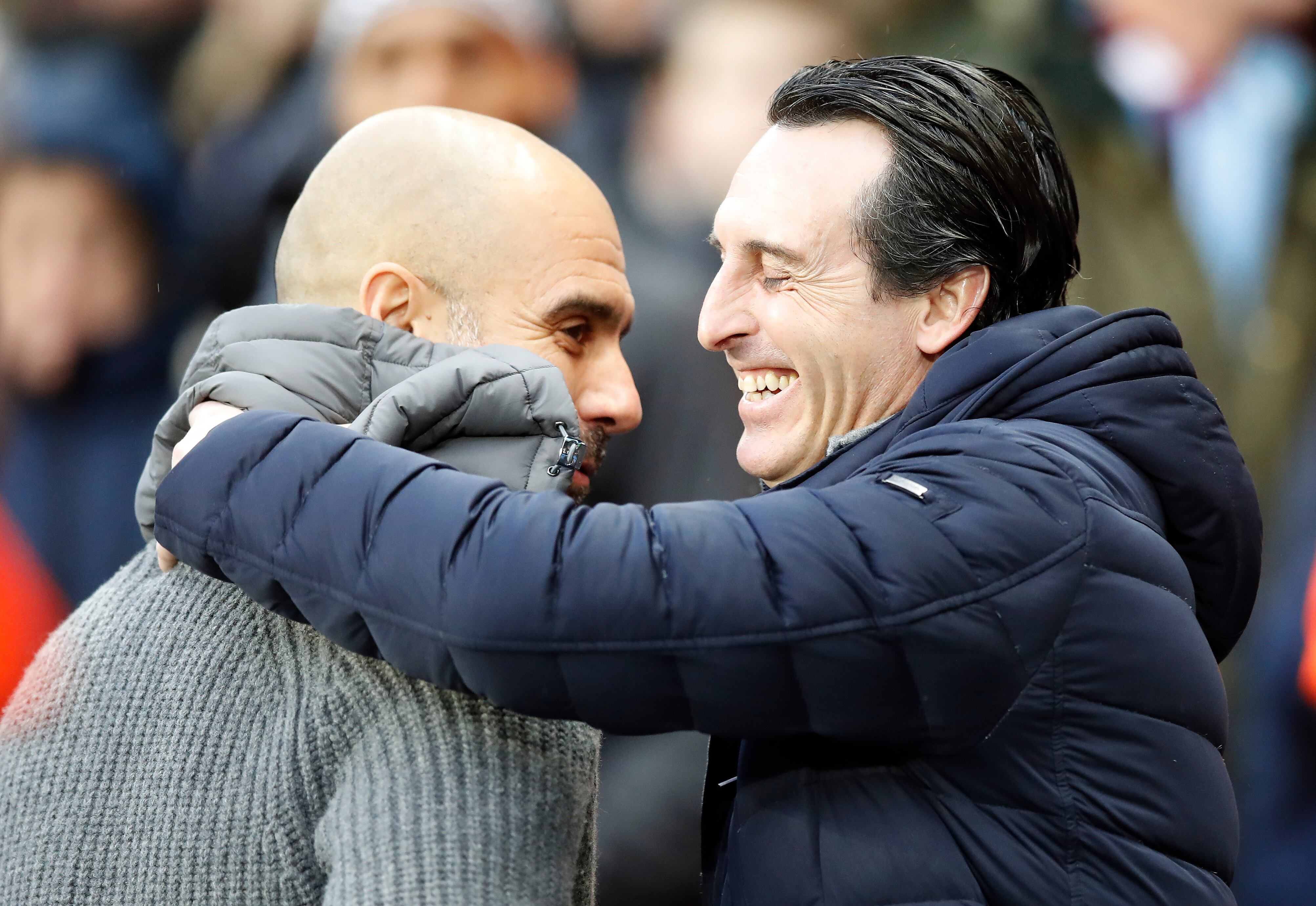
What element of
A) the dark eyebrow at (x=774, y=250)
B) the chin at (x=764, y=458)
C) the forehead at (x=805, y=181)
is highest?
the forehead at (x=805, y=181)

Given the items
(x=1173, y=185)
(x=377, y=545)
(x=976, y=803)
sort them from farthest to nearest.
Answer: (x=1173, y=185)
(x=976, y=803)
(x=377, y=545)

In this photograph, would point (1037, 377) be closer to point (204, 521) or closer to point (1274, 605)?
point (204, 521)

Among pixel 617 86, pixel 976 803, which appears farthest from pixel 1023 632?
pixel 617 86

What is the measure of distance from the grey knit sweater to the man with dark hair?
0.11 m

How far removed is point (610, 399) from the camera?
1.87 metres

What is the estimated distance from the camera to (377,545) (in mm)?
1147

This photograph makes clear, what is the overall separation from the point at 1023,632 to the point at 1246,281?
2415 mm

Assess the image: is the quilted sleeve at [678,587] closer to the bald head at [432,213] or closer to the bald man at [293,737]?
the bald man at [293,737]

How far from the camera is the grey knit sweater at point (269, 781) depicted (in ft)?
3.85

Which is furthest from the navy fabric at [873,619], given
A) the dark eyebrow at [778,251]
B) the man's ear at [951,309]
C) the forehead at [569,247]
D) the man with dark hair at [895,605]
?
the forehead at [569,247]

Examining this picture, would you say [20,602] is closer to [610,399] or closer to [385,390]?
[610,399]

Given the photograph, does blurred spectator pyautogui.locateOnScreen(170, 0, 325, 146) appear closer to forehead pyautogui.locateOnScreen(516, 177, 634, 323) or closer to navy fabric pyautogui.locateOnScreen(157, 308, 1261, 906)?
forehead pyautogui.locateOnScreen(516, 177, 634, 323)

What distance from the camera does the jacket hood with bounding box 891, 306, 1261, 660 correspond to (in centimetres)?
137

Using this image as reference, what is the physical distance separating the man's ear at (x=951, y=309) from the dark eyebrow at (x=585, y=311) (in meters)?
0.47
